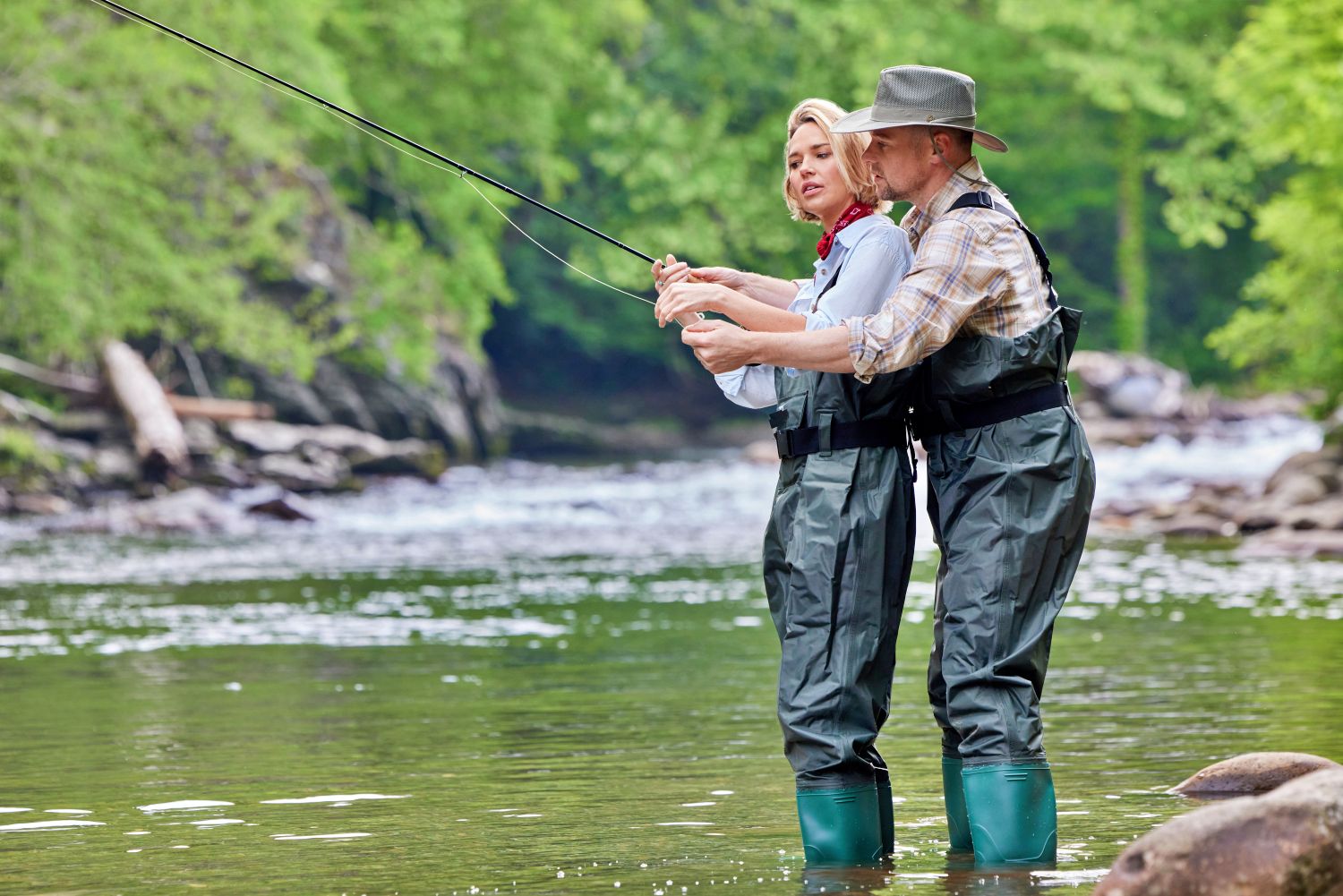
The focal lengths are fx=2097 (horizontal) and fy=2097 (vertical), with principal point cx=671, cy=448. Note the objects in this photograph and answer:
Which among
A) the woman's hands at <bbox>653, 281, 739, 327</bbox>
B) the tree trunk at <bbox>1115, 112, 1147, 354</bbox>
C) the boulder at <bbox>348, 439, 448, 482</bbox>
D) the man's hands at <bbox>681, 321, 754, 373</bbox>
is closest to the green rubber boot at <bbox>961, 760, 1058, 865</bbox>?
the man's hands at <bbox>681, 321, 754, 373</bbox>

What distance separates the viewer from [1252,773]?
205 inches

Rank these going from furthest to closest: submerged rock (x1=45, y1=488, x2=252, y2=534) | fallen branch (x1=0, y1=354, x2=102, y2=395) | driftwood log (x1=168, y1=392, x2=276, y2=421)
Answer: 1. driftwood log (x1=168, y1=392, x2=276, y2=421)
2. fallen branch (x1=0, y1=354, x2=102, y2=395)
3. submerged rock (x1=45, y1=488, x2=252, y2=534)

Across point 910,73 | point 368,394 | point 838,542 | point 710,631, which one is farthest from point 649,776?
point 368,394

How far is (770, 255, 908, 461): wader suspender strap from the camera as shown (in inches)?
168

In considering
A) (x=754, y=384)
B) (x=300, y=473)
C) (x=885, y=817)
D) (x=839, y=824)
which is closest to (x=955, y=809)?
(x=885, y=817)

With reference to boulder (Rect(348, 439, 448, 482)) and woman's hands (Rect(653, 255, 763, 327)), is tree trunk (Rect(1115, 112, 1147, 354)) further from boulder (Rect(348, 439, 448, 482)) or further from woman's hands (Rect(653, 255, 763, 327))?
woman's hands (Rect(653, 255, 763, 327))

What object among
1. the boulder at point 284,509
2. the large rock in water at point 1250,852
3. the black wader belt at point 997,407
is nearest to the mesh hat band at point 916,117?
the black wader belt at point 997,407

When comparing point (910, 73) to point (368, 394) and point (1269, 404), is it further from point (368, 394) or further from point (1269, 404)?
point (1269, 404)

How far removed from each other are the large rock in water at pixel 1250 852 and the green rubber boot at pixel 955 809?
2.93 feet

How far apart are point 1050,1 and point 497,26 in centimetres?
1067

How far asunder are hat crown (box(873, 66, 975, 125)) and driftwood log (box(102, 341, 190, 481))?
61.7 ft

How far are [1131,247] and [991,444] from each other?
37033 mm

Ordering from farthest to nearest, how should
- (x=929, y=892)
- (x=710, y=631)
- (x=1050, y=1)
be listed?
(x=1050, y=1) < (x=710, y=631) < (x=929, y=892)

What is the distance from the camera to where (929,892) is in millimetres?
4059
